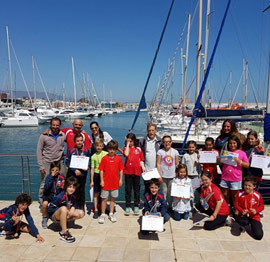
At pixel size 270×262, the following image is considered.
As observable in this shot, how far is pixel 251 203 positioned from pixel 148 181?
1812 mm

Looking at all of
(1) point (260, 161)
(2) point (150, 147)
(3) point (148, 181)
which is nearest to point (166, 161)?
(2) point (150, 147)

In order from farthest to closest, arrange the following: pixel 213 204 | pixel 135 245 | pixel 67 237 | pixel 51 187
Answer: pixel 213 204
pixel 51 187
pixel 67 237
pixel 135 245

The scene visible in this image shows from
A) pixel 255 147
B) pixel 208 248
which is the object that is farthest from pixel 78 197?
pixel 255 147

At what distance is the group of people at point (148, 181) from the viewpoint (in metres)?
3.78

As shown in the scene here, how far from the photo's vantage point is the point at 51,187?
12.8 feet

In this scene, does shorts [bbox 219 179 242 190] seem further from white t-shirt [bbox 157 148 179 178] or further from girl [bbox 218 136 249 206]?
white t-shirt [bbox 157 148 179 178]

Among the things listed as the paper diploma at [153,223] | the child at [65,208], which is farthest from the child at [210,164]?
the child at [65,208]

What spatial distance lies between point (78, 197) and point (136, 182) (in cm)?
121

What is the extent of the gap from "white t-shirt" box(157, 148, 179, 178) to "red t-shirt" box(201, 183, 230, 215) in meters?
0.68

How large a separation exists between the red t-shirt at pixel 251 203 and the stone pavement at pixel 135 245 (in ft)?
1.21

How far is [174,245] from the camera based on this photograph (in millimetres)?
3396

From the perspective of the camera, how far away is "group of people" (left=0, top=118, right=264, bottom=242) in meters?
3.78

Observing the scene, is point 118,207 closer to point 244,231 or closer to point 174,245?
point 174,245

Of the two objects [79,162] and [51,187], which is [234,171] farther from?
[51,187]
